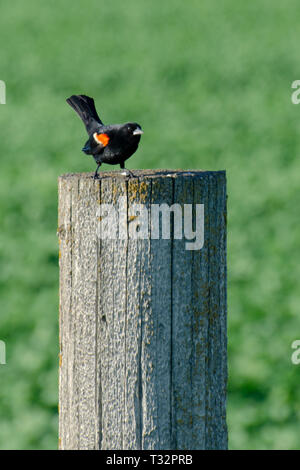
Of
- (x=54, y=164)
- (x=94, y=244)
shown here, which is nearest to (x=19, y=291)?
(x=54, y=164)

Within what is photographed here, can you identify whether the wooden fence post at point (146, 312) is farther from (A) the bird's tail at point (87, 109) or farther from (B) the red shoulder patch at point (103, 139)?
(A) the bird's tail at point (87, 109)

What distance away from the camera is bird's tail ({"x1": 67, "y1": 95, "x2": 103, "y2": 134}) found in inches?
104

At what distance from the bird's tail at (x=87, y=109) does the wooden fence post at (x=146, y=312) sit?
19.0 inches

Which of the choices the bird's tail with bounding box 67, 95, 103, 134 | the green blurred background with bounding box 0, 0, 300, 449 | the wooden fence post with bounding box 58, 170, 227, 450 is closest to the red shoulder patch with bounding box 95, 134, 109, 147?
the bird's tail with bounding box 67, 95, 103, 134

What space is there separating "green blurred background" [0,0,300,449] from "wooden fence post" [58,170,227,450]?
8.44 feet

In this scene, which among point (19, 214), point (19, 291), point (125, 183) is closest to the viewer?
point (125, 183)

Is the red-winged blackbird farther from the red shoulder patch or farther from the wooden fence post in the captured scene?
the wooden fence post

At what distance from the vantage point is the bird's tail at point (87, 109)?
263cm

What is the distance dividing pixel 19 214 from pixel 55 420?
357cm

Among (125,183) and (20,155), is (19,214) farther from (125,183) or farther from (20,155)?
(125,183)

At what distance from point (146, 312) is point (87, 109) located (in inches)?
33.8

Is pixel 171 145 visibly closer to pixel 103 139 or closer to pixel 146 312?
pixel 103 139

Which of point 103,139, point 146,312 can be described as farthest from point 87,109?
point 146,312
